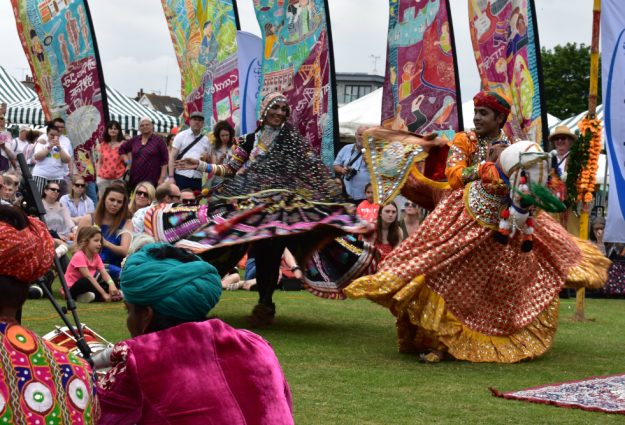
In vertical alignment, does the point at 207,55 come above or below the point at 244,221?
above

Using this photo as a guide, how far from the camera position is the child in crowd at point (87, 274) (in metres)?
9.91

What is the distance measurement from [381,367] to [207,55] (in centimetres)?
1021

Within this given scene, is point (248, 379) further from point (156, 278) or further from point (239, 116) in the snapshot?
point (239, 116)

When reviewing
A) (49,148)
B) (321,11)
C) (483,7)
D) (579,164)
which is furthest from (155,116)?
(579,164)

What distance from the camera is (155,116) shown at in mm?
29719

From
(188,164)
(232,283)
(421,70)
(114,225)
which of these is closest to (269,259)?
(188,164)

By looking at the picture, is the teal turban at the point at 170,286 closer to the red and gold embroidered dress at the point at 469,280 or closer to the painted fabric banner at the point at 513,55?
the red and gold embroidered dress at the point at 469,280

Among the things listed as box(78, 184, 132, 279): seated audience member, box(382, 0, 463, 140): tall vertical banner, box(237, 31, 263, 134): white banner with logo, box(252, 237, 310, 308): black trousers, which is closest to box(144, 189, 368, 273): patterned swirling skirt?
box(252, 237, 310, 308): black trousers

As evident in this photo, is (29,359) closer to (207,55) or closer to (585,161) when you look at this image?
(585,161)

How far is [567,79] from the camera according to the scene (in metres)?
54.2

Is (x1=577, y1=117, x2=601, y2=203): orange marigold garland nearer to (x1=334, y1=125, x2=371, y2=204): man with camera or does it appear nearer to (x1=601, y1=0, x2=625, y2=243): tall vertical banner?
(x1=601, y1=0, x2=625, y2=243): tall vertical banner

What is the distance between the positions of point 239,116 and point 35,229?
12.2 meters

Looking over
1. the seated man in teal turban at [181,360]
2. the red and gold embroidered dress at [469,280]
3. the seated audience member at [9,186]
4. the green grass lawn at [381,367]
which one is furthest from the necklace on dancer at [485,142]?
the seated audience member at [9,186]

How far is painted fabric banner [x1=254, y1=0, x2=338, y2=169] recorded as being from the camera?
1338cm
